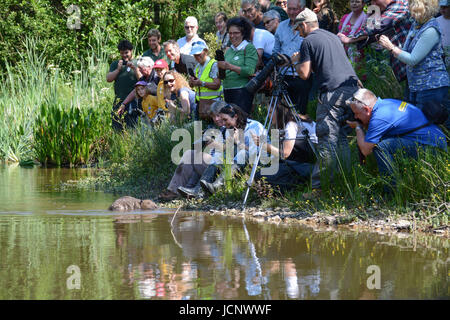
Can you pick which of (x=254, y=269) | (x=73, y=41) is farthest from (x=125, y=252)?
(x=73, y=41)

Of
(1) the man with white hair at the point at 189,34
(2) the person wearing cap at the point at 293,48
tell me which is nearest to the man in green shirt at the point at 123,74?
(1) the man with white hair at the point at 189,34

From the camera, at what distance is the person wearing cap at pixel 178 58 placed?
489 inches

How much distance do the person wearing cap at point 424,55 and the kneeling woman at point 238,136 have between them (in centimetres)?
198

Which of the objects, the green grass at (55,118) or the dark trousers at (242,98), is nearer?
the dark trousers at (242,98)

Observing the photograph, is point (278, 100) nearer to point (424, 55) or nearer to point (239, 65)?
point (239, 65)

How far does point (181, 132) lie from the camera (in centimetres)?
1160

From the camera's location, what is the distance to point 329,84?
27.9 ft

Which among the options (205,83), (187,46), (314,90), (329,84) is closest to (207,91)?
(205,83)

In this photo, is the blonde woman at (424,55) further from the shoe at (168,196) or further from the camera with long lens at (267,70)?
the shoe at (168,196)

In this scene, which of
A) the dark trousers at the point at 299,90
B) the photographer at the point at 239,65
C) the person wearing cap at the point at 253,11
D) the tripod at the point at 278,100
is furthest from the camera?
the person wearing cap at the point at 253,11

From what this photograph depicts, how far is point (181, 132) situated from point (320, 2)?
9.09ft

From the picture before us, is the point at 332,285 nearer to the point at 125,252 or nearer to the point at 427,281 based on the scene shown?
the point at 427,281

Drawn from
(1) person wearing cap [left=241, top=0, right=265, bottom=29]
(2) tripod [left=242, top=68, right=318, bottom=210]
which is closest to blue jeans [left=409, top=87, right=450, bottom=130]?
(2) tripod [left=242, top=68, right=318, bottom=210]

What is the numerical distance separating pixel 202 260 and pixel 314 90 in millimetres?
5343
